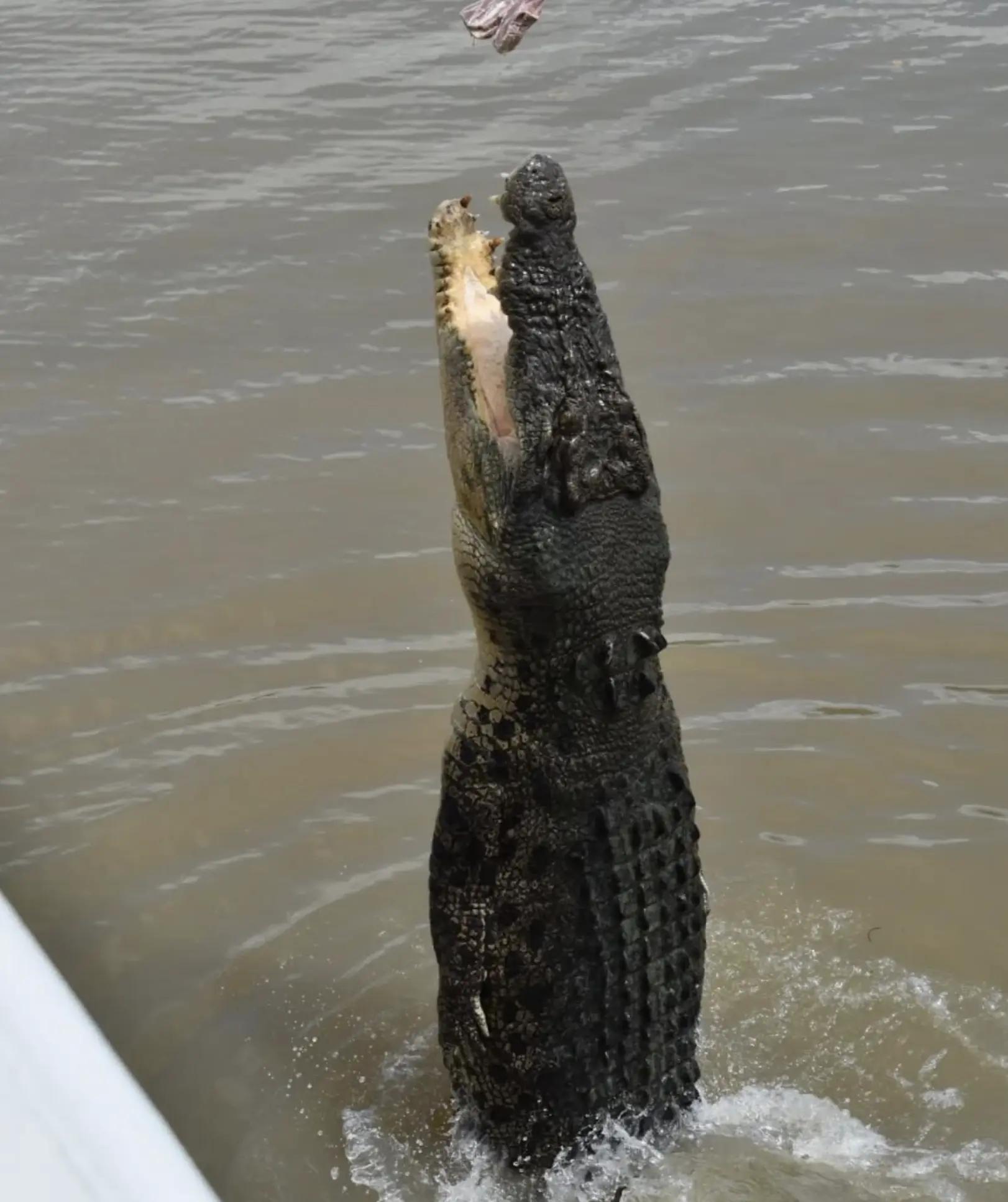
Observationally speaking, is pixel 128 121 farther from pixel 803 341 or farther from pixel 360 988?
pixel 360 988

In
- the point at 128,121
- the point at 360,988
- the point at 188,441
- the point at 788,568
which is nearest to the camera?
the point at 360,988

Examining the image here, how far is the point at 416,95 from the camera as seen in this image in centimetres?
773

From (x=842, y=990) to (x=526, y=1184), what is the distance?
0.96m

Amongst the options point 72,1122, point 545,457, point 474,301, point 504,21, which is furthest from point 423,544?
point 72,1122

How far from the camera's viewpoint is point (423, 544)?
510 cm

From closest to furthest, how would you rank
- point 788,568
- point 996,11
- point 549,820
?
1. point 549,820
2. point 788,568
3. point 996,11

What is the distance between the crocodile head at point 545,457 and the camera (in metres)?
2.97

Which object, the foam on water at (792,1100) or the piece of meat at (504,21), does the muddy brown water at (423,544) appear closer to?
the foam on water at (792,1100)

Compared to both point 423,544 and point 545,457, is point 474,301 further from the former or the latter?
point 423,544

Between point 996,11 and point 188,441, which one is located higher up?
point 996,11

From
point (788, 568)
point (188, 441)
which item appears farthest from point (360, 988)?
point (188, 441)

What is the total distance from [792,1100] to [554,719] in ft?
3.68

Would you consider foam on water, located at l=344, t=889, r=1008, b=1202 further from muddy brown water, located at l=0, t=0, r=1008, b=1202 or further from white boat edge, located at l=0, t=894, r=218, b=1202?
white boat edge, located at l=0, t=894, r=218, b=1202

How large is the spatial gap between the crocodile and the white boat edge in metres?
1.22
